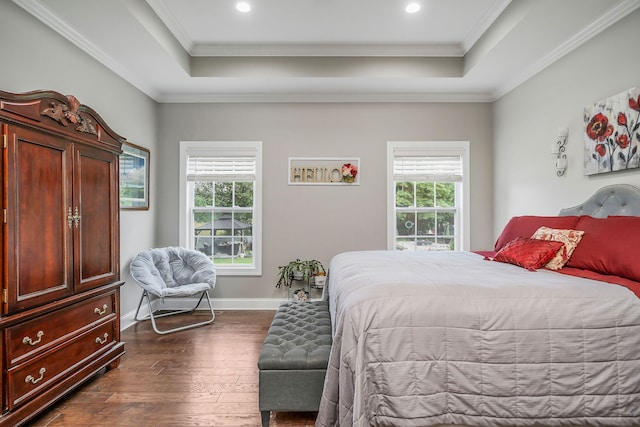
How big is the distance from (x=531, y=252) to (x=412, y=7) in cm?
217

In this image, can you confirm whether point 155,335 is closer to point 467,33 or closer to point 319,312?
point 319,312

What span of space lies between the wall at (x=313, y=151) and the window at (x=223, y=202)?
10 cm

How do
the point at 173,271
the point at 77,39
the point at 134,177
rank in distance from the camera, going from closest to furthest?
the point at 77,39 → the point at 134,177 → the point at 173,271

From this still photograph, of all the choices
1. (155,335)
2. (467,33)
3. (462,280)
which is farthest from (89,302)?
(467,33)

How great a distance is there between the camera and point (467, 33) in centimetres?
320

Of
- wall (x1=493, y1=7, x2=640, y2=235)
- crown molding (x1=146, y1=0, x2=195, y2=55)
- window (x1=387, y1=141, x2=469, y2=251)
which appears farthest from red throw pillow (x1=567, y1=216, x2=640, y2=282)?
crown molding (x1=146, y1=0, x2=195, y2=55)

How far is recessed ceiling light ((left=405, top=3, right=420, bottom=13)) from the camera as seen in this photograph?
2.76 metres

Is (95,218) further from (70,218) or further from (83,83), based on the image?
(83,83)

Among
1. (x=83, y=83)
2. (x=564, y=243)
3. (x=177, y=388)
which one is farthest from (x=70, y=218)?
(x=564, y=243)

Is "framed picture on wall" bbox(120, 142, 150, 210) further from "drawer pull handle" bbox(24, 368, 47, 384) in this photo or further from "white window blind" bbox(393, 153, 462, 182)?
"white window blind" bbox(393, 153, 462, 182)

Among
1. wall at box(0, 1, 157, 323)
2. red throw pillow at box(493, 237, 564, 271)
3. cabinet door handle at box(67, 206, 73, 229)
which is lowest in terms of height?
red throw pillow at box(493, 237, 564, 271)

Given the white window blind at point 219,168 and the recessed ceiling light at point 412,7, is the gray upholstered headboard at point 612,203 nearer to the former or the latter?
the recessed ceiling light at point 412,7

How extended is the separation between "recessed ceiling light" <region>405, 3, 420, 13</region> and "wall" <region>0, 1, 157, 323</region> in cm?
280

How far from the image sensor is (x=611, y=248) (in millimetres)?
1837
